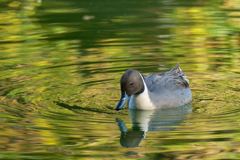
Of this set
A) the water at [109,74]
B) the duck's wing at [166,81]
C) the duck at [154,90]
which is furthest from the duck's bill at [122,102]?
the duck's wing at [166,81]

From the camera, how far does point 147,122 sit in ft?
39.8

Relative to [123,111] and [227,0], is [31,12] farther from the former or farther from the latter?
[123,111]

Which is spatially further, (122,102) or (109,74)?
(109,74)

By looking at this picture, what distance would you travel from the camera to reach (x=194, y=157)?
10555 millimetres

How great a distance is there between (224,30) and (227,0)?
3.28 metres

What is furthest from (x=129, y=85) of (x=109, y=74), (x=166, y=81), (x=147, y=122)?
(x=109, y=74)

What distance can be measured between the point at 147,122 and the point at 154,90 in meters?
1.08

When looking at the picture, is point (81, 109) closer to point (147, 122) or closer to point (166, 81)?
point (147, 122)

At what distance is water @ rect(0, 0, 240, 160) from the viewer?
11070 mm

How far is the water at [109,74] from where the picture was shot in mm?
11070

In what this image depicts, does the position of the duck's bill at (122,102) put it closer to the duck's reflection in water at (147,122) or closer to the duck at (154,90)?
the duck at (154,90)

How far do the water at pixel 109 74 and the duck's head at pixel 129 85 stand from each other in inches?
8.2

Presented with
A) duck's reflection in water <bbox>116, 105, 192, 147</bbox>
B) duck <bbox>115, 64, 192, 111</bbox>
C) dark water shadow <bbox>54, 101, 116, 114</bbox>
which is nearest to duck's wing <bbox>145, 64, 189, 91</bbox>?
duck <bbox>115, 64, 192, 111</bbox>

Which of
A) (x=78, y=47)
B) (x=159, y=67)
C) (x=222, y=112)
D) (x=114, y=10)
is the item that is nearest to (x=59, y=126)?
(x=222, y=112)
